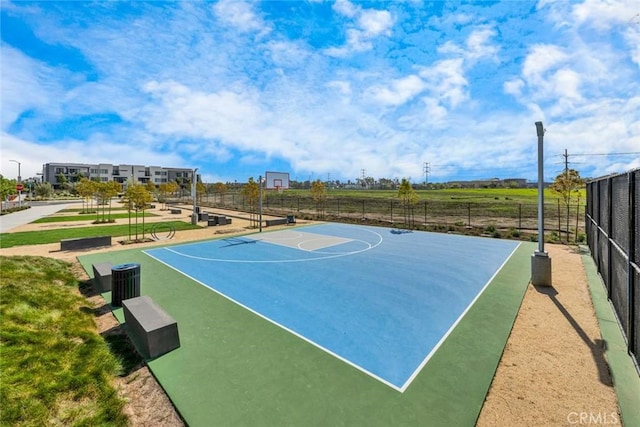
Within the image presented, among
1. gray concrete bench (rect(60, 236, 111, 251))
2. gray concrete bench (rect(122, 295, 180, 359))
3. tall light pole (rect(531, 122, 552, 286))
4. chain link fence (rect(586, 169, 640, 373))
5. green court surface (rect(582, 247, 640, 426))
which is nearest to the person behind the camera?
green court surface (rect(582, 247, 640, 426))

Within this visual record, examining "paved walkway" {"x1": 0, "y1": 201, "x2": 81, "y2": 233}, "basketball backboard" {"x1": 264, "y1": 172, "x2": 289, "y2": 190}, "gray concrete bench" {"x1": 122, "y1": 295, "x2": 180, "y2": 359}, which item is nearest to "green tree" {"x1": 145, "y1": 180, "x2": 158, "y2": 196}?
"paved walkway" {"x1": 0, "y1": 201, "x2": 81, "y2": 233}

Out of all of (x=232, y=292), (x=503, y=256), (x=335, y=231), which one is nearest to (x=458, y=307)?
(x=232, y=292)

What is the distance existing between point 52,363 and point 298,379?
3.63m

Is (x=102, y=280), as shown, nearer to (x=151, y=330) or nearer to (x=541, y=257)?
(x=151, y=330)

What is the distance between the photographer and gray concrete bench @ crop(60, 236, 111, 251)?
12.9 meters

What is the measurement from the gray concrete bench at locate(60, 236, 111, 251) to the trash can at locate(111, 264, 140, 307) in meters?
8.82

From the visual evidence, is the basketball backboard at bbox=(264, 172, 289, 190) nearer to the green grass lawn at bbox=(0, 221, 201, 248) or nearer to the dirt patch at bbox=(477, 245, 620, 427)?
the green grass lawn at bbox=(0, 221, 201, 248)

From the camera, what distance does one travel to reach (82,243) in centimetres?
1331

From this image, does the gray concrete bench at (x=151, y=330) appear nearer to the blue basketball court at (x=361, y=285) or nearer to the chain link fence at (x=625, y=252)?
the blue basketball court at (x=361, y=285)

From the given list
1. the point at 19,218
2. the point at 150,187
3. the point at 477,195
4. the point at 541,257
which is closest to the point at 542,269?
the point at 541,257

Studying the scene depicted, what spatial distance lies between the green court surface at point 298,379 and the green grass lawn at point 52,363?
0.69 m

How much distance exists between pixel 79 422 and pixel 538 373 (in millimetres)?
6019

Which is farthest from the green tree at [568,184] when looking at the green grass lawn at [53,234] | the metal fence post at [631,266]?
the green grass lawn at [53,234]

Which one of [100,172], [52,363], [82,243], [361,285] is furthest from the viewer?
[100,172]
